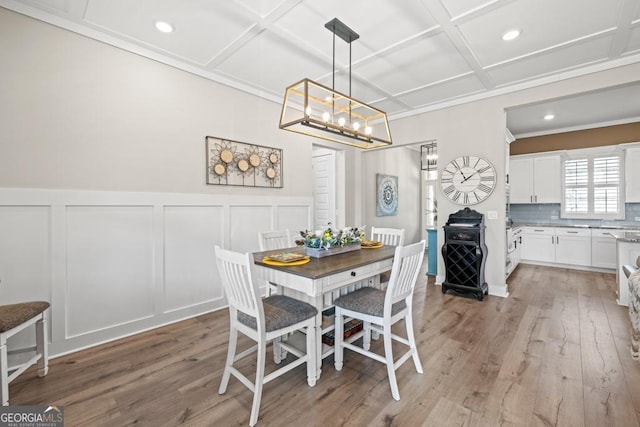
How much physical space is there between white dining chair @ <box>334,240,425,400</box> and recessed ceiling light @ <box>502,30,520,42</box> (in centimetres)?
216

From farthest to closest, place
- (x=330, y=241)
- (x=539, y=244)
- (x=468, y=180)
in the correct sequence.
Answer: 1. (x=539, y=244)
2. (x=468, y=180)
3. (x=330, y=241)

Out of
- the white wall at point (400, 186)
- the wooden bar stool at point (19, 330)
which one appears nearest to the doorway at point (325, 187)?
the white wall at point (400, 186)

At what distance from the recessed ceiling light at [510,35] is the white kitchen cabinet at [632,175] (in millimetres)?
4335

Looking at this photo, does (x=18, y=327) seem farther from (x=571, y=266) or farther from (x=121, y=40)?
(x=571, y=266)

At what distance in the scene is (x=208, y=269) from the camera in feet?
11.1

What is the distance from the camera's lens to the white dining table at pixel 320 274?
191 centimetres

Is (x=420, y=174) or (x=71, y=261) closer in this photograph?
(x=71, y=261)

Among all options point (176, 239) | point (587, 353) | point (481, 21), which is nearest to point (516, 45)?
point (481, 21)

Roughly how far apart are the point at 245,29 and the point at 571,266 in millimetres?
6721

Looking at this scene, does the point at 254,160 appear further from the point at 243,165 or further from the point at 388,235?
the point at 388,235

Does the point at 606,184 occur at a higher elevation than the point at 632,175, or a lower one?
lower

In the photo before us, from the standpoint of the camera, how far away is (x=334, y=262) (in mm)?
2223

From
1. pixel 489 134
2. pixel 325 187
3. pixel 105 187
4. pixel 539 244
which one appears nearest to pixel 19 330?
pixel 105 187

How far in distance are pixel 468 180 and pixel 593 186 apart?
11.0 feet
